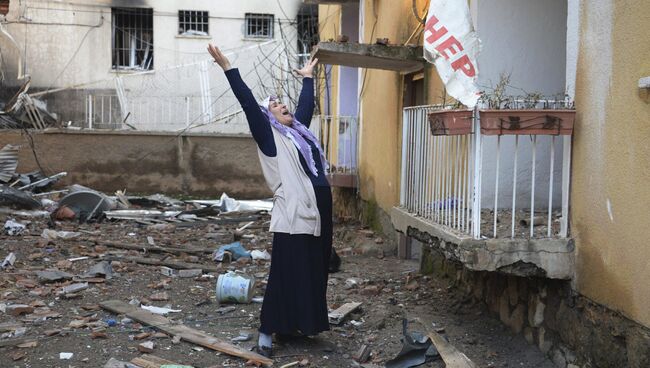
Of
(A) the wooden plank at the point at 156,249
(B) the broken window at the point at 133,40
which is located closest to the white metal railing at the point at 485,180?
(A) the wooden plank at the point at 156,249

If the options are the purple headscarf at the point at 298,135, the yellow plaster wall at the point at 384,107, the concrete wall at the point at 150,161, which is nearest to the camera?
the purple headscarf at the point at 298,135

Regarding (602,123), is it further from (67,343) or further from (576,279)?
(67,343)

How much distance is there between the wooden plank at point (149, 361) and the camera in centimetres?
514

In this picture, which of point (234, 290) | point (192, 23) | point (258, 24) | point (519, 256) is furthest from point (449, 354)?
point (192, 23)

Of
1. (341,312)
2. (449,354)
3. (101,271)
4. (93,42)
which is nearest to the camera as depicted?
(449,354)

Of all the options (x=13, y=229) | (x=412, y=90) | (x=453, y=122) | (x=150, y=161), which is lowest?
(x=13, y=229)

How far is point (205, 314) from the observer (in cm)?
679

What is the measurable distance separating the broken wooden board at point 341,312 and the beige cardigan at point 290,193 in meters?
1.22

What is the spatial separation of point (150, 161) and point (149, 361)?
12721 mm

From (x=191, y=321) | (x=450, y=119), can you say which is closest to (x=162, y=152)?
(x=191, y=321)

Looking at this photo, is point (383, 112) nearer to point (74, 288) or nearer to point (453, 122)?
point (74, 288)

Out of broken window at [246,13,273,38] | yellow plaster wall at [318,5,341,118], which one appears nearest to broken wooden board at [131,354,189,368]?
yellow plaster wall at [318,5,341,118]

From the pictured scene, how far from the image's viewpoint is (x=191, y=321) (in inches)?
257

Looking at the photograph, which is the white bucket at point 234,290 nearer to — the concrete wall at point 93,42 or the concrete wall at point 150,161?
the concrete wall at point 150,161
